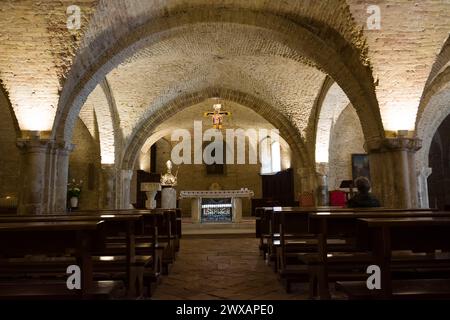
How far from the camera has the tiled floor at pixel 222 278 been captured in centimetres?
347

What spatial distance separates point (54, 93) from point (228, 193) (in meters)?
A: 6.52

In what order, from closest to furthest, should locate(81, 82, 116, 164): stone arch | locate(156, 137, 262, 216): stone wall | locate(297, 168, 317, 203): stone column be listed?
locate(81, 82, 116, 164): stone arch, locate(297, 168, 317, 203): stone column, locate(156, 137, 262, 216): stone wall

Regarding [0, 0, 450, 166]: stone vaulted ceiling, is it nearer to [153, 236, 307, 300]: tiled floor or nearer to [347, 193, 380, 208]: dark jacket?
[347, 193, 380, 208]: dark jacket

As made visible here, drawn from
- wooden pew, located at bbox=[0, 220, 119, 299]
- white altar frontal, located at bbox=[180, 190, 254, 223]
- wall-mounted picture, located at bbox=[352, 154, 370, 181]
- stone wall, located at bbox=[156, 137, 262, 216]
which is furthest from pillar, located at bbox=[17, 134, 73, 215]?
stone wall, located at bbox=[156, 137, 262, 216]

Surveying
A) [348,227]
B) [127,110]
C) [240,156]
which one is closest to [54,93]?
[127,110]

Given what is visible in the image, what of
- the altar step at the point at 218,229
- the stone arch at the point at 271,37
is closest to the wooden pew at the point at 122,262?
the stone arch at the point at 271,37

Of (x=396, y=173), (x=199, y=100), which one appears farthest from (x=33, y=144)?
(x=199, y=100)

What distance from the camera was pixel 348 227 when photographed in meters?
3.24

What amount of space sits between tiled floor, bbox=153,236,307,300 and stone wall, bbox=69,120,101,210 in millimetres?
9102

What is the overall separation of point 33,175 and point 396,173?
273 inches

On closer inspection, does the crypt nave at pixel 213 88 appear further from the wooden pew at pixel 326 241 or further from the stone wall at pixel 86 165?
the stone wall at pixel 86 165

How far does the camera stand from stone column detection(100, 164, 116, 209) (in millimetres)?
12094

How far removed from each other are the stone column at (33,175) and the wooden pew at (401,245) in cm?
607
